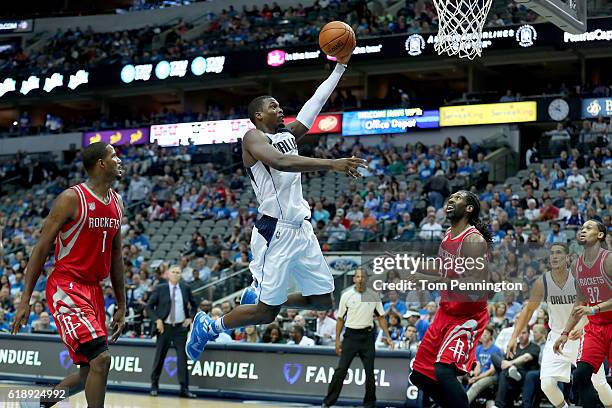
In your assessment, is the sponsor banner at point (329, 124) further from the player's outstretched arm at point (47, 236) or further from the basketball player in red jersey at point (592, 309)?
the player's outstretched arm at point (47, 236)

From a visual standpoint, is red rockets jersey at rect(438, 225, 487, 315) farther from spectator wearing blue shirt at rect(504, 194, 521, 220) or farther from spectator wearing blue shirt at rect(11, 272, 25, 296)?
spectator wearing blue shirt at rect(11, 272, 25, 296)

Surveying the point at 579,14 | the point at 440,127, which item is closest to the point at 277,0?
the point at 440,127

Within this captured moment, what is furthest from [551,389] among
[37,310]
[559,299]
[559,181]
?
[559,181]

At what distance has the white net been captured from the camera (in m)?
11.8

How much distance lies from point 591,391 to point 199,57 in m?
22.8

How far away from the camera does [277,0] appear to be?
33.5m

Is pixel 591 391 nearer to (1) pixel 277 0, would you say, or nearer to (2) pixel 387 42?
(2) pixel 387 42

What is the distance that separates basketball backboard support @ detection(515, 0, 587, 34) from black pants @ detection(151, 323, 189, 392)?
22.2ft

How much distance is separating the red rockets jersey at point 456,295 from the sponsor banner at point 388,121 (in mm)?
18808

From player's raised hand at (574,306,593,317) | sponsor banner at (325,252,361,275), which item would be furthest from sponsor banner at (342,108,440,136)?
player's raised hand at (574,306,593,317)

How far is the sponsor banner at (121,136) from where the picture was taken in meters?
31.0

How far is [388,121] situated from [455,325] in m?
19.6

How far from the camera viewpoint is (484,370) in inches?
466

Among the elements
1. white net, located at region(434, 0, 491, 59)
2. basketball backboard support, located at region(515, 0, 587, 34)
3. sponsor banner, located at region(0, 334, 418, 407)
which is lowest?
sponsor banner, located at region(0, 334, 418, 407)
